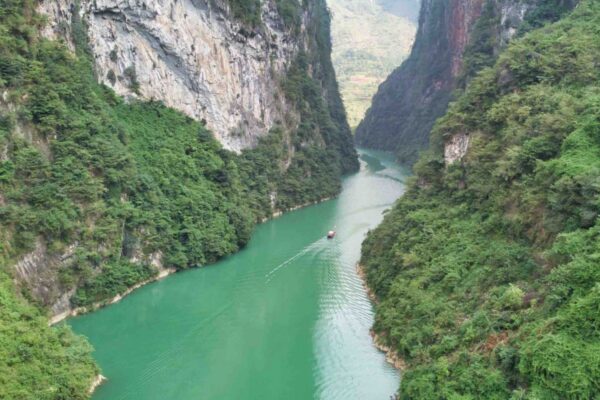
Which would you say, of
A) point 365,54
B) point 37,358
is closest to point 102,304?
point 37,358

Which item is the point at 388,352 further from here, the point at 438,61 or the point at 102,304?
the point at 438,61

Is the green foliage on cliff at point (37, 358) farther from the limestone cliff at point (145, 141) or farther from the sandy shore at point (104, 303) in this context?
the sandy shore at point (104, 303)

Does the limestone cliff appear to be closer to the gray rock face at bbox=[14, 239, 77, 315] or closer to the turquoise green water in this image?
the gray rock face at bbox=[14, 239, 77, 315]

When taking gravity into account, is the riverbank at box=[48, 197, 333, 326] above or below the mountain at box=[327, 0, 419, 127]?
below

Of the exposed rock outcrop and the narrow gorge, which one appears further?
the exposed rock outcrop

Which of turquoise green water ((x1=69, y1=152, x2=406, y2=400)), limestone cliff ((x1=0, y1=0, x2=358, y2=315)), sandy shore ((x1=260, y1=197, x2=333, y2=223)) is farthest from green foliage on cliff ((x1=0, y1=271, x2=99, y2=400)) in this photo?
sandy shore ((x1=260, y1=197, x2=333, y2=223))

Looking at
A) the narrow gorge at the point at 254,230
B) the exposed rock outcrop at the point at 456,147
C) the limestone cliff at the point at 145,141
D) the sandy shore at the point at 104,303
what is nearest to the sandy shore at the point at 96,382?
the narrow gorge at the point at 254,230

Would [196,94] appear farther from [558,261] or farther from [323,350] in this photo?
[558,261]
